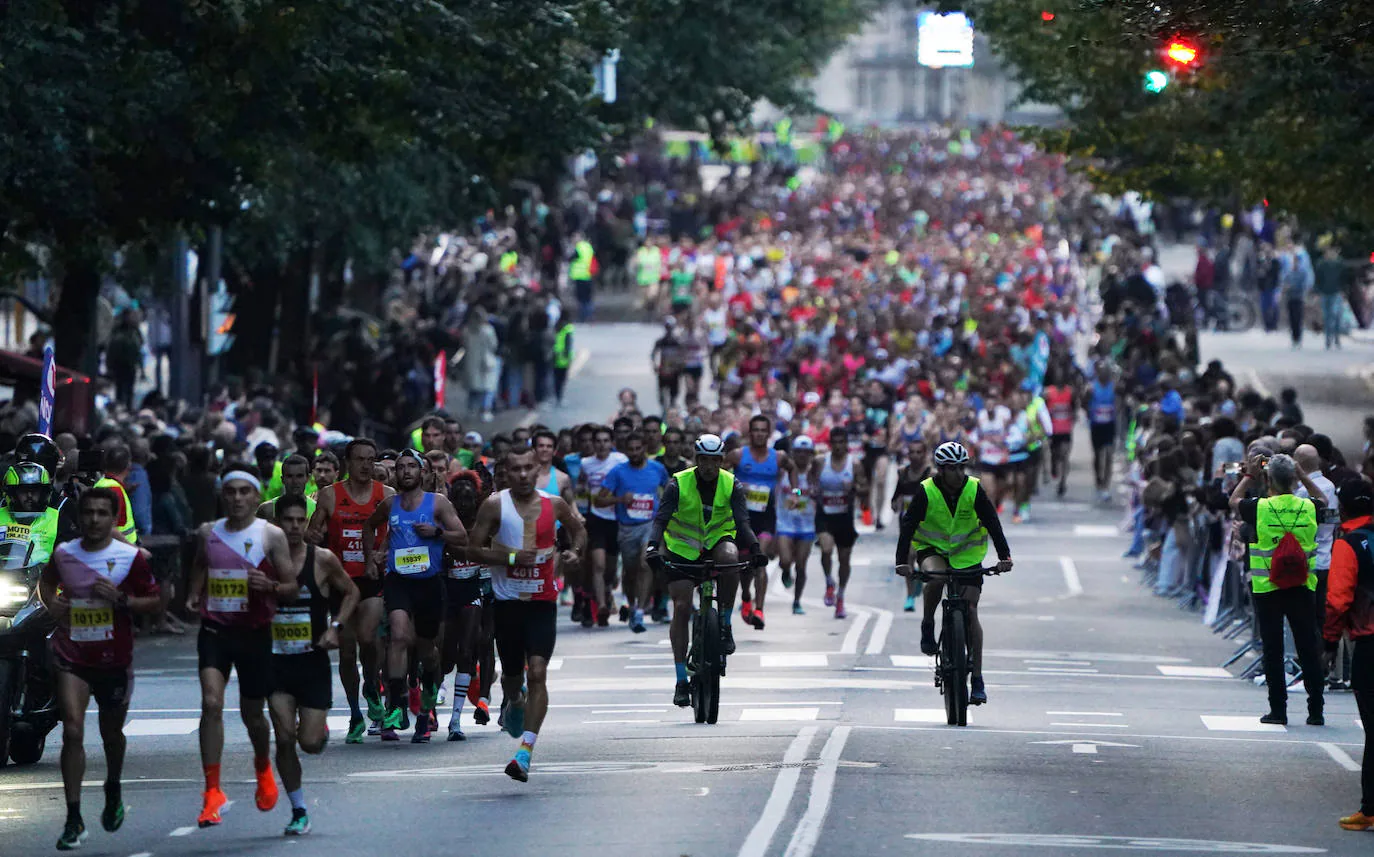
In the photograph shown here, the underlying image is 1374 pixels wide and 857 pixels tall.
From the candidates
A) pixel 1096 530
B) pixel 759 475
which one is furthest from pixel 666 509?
pixel 1096 530

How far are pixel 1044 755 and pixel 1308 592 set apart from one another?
116 inches

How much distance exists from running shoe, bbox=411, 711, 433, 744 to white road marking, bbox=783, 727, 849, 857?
7.62 ft

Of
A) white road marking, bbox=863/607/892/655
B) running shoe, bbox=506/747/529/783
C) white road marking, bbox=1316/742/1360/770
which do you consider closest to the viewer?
running shoe, bbox=506/747/529/783

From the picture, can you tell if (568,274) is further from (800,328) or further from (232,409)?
(232,409)

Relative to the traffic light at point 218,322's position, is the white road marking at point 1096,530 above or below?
below

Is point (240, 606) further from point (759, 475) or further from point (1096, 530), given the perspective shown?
point (1096, 530)

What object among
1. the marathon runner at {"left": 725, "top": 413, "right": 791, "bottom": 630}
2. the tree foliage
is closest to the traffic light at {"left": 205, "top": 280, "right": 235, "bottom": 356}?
the tree foliage

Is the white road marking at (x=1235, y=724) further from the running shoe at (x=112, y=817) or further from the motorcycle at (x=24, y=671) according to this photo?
the running shoe at (x=112, y=817)

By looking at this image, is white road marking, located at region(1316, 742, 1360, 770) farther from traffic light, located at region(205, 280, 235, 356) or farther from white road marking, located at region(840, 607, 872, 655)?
traffic light, located at region(205, 280, 235, 356)

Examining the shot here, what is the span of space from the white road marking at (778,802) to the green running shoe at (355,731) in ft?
8.35

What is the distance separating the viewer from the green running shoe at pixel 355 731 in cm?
1827

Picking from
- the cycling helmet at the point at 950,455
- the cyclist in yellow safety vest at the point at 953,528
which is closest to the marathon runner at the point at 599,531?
the cyclist in yellow safety vest at the point at 953,528

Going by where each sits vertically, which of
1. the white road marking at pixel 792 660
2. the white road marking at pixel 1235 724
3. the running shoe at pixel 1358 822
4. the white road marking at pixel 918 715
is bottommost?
the white road marking at pixel 792 660

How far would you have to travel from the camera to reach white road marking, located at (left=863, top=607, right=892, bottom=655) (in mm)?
24552
